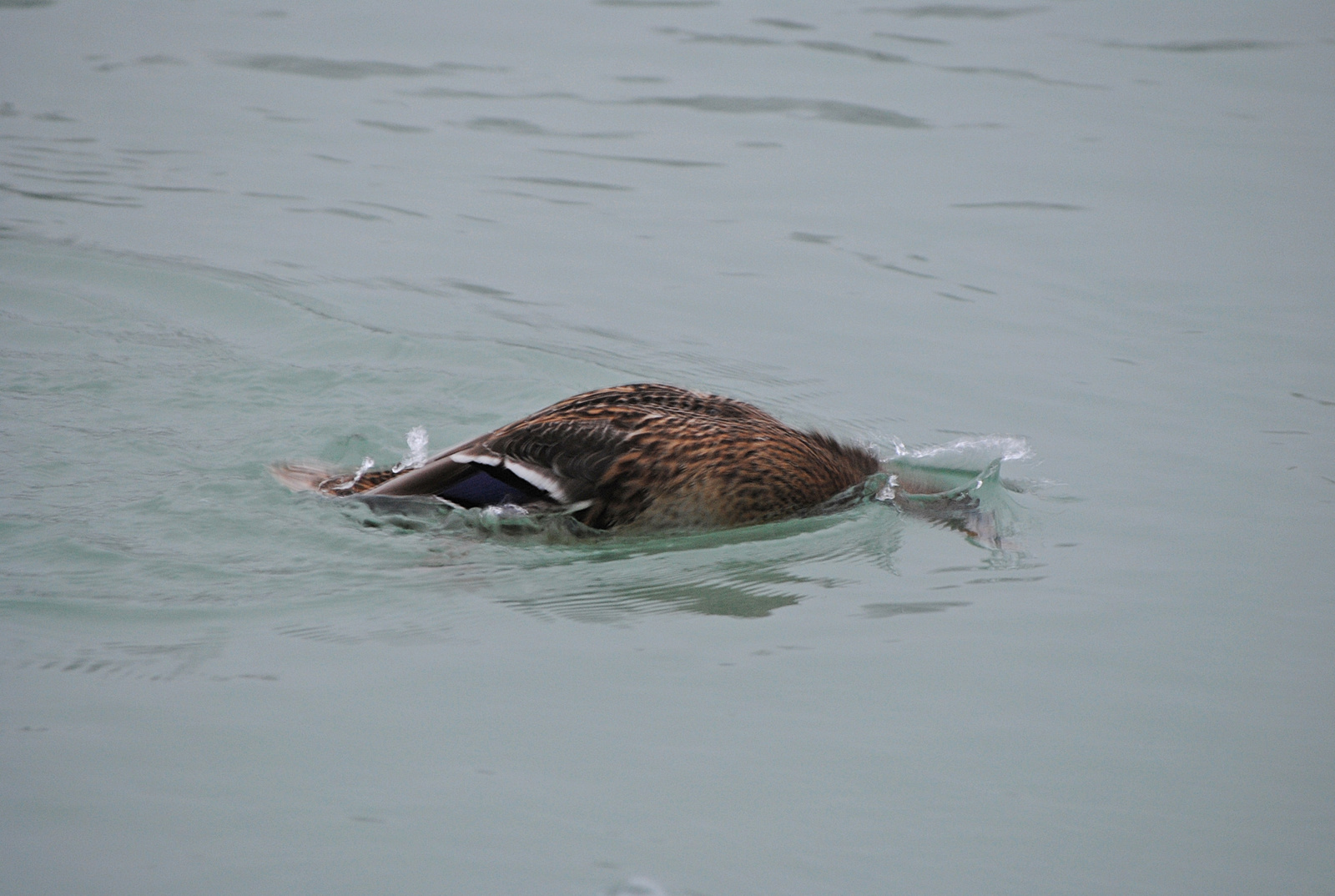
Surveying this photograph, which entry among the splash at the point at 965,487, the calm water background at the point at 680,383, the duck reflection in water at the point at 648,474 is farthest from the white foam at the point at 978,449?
the duck reflection in water at the point at 648,474

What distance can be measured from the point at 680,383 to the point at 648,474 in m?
1.84

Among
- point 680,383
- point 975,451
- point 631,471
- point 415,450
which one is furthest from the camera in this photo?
point 680,383

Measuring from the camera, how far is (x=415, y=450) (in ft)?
22.9

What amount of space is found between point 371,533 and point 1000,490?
8.40 feet

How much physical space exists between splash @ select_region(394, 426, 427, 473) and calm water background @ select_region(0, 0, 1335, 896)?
0.18 metres

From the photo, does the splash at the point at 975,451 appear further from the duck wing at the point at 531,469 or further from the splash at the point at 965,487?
the duck wing at the point at 531,469

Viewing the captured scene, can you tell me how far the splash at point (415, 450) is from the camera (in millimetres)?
6630

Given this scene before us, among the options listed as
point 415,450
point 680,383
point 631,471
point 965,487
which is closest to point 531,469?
point 631,471

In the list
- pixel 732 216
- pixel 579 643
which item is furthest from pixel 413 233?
pixel 579 643

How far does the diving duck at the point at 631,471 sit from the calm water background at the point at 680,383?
179 mm

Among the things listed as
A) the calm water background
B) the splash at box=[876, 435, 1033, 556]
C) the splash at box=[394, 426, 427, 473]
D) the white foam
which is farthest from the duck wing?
the white foam

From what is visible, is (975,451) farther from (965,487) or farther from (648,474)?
(648,474)

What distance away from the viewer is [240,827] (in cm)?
377

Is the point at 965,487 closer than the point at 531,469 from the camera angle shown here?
No
